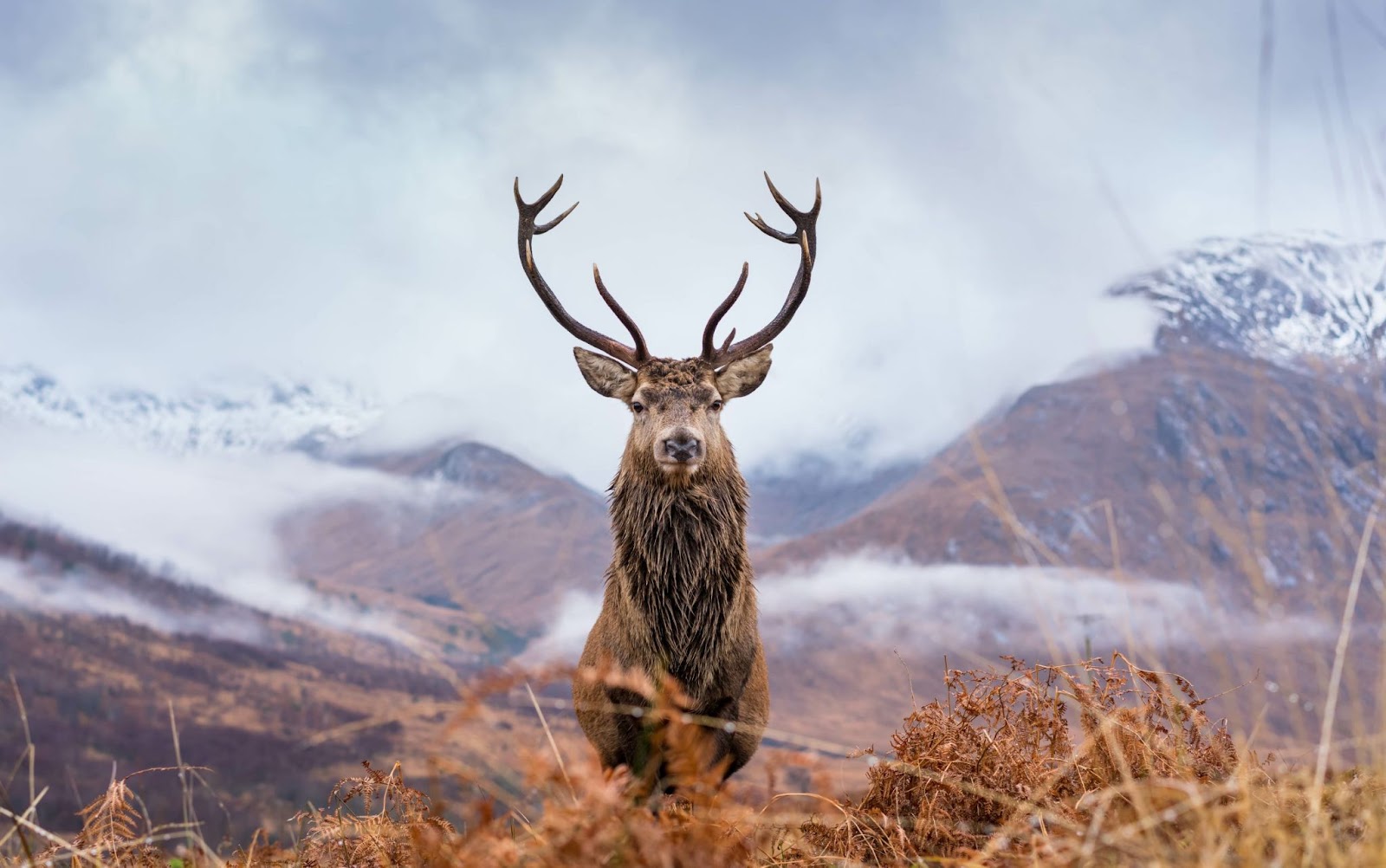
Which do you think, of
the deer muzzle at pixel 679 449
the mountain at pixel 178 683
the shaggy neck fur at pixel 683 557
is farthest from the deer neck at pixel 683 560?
the mountain at pixel 178 683

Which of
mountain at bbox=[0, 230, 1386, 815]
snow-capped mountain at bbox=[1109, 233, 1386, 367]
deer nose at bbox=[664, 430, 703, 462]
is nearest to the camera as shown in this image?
snow-capped mountain at bbox=[1109, 233, 1386, 367]

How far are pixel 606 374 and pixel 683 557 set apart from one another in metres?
1.68

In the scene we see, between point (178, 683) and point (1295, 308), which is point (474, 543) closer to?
point (178, 683)

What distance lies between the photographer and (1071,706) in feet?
14.9

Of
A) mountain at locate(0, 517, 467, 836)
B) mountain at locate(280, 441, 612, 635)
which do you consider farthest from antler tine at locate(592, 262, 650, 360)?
mountain at locate(280, 441, 612, 635)

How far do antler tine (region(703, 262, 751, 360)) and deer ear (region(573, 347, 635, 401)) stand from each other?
1.82 feet

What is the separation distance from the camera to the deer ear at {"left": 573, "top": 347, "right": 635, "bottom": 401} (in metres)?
6.93

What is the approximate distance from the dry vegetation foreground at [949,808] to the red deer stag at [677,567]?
139cm

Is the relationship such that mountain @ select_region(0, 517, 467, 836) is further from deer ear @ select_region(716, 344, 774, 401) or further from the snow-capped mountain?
the snow-capped mountain

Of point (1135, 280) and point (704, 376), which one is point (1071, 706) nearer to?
point (704, 376)

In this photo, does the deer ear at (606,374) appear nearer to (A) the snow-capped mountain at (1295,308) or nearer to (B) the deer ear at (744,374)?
(B) the deer ear at (744,374)

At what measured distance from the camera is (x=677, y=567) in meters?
5.88

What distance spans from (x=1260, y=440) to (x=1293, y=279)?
3.28 meters

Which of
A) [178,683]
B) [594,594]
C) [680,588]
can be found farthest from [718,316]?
[594,594]
